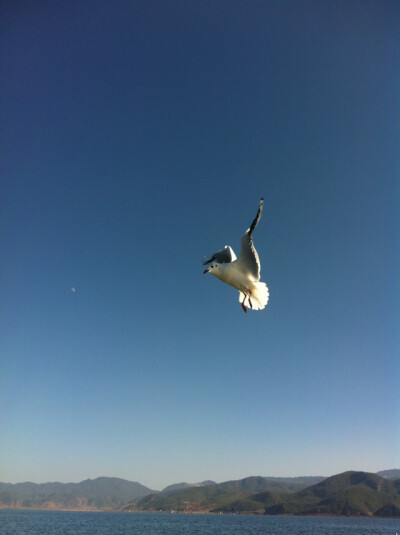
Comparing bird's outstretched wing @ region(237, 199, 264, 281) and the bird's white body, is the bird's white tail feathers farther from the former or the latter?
bird's outstretched wing @ region(237, 199, 264, 281)

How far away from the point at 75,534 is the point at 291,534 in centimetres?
6919

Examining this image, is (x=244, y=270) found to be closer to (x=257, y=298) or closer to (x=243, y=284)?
(x=243, y=284)

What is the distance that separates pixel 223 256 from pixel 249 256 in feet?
4.46

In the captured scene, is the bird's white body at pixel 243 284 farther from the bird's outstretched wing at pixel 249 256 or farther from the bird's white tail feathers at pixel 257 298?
the bird's outstretched wing at pixel 249 256

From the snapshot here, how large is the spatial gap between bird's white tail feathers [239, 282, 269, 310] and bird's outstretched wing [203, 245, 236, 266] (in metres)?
1.36

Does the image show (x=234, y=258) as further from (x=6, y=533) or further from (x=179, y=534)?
(x=6, y=533)

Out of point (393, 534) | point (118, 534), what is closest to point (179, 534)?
point (118, 534)

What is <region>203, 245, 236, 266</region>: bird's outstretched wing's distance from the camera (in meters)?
13.3

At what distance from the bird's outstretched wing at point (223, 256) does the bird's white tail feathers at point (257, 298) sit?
136 centimetres

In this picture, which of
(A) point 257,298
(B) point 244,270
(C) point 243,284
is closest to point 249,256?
(B) point 244,270

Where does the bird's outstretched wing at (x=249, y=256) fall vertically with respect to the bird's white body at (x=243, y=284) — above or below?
above

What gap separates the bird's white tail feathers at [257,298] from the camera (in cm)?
1383

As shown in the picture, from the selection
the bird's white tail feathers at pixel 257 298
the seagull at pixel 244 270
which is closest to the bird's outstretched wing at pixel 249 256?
the seagull at pixel 244 270

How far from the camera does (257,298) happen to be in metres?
14.0
